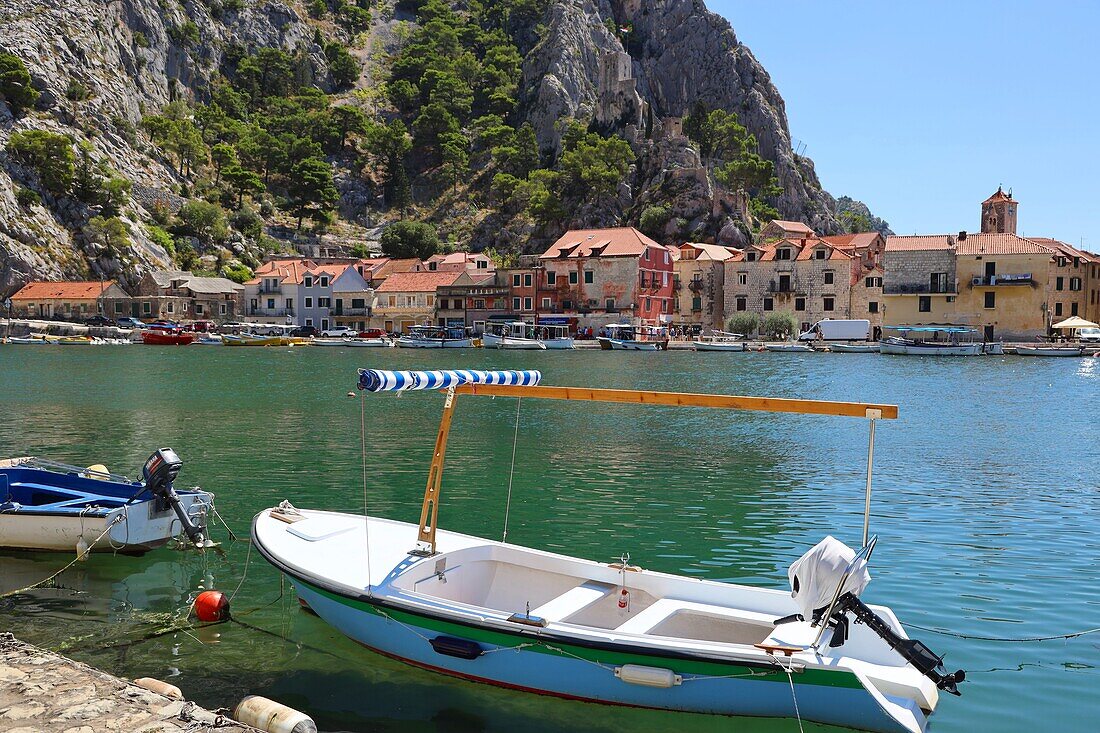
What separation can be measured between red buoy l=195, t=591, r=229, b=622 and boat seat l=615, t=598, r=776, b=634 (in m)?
5.67

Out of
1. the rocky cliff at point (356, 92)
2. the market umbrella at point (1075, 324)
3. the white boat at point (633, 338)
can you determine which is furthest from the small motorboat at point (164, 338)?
the market umbrella at point (1075, 324)

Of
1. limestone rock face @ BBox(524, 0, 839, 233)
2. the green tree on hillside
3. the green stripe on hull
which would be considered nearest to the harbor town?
the green tree on hillside

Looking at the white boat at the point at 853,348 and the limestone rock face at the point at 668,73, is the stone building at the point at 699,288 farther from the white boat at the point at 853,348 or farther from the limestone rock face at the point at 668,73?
the limestone rock face at the point at 668,73

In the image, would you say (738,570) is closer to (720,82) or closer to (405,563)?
(405,563)

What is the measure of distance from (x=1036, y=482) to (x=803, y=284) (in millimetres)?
71305

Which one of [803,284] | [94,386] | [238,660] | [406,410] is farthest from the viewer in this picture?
[803,284]

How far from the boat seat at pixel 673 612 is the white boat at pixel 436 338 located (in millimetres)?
78180

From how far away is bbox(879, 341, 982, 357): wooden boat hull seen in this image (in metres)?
74.5

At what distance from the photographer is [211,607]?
1105 cm

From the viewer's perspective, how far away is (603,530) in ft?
52.1

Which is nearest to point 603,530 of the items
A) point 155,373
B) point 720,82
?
point 155,373

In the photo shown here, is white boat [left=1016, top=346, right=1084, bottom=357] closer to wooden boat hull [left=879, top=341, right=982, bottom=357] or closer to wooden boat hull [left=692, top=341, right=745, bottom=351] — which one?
wooden boat hull [left=879, top=341, right=982, bottom=357]

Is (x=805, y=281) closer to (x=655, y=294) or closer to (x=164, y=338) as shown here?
(x=655, y=294)

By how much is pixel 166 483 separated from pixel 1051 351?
78.8 metres
